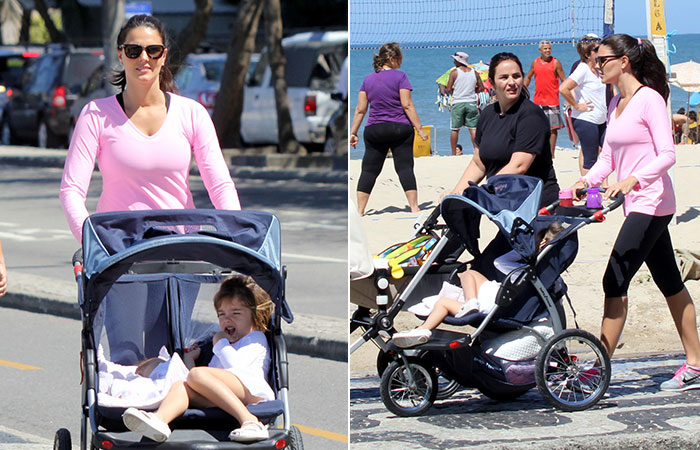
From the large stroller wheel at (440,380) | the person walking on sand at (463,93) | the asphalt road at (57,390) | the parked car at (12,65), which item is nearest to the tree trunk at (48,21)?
the parked car at (12,65)

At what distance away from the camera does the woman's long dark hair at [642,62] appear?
6.13 meters

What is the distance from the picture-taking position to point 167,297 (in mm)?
4941

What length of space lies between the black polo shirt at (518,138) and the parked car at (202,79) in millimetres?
18081

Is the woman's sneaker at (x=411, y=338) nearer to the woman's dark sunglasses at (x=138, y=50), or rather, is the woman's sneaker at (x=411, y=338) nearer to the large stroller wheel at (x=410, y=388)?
the large stroller wheel at (x=410, y=388)

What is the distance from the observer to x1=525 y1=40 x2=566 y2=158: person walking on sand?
9.24 m

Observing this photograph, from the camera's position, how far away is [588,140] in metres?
10.1

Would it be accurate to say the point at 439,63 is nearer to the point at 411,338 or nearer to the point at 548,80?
the point at 548,80

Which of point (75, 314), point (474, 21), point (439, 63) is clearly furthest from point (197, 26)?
point (474, 21)

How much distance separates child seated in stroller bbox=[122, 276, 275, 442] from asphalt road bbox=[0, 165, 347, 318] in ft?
15.1

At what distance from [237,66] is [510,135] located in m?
16.5

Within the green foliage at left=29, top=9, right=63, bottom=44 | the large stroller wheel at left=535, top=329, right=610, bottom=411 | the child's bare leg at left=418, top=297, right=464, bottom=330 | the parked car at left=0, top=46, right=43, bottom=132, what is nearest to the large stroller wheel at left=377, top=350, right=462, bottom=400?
the child's bare leg at left=418, top=297, right=464, bottom=330

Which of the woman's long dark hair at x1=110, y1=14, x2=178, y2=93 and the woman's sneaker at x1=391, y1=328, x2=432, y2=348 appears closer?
the woman's long dark hair at x1=110, y1=14, x2=178, y2=93

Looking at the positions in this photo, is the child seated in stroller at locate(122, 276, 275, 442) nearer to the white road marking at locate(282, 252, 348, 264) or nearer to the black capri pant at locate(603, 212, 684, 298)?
the black capri pant at locate(603, 212, 684, 298)

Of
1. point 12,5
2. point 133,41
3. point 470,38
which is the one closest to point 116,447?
point 133,41
